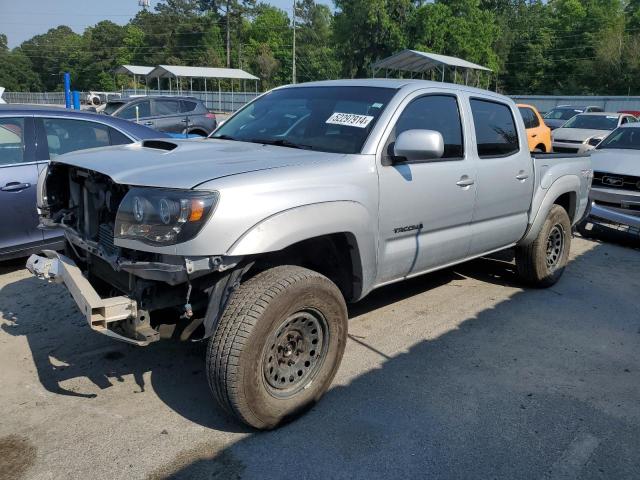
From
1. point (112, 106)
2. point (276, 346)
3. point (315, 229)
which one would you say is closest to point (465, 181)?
point (315, 229)

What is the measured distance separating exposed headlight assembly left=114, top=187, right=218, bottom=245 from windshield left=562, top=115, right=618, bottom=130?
1592 cm

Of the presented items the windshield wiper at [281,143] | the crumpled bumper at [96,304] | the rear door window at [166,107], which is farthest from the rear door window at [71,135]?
the rear door window at [166,107]

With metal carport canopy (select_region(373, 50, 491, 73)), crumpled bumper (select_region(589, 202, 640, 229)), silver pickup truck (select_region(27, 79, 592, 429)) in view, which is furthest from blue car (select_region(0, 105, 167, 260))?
metal carport canopy (select_region(373, 50, 491, 73))

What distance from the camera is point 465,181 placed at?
166 inches

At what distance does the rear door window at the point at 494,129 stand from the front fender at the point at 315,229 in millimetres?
1551

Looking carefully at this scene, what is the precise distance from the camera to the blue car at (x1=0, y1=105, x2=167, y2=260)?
5.06 metres

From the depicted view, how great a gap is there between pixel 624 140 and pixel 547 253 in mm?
5006

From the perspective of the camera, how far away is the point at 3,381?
11.7ft

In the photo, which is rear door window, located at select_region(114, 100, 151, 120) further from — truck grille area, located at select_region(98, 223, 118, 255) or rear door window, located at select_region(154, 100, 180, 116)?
truck grille area, located at select_region(98, 223, 118, 255)

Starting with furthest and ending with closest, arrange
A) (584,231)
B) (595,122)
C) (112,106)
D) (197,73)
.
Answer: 1. (197,73)
2. (595,122)
3. (112,106)
4. (584,231)

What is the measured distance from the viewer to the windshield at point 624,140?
922cm

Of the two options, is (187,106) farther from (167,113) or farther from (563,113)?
(563,113)

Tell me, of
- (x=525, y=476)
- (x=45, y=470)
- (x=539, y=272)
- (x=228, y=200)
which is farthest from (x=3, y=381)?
(x=539, y=272)

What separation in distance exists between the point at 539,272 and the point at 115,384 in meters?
3.93
